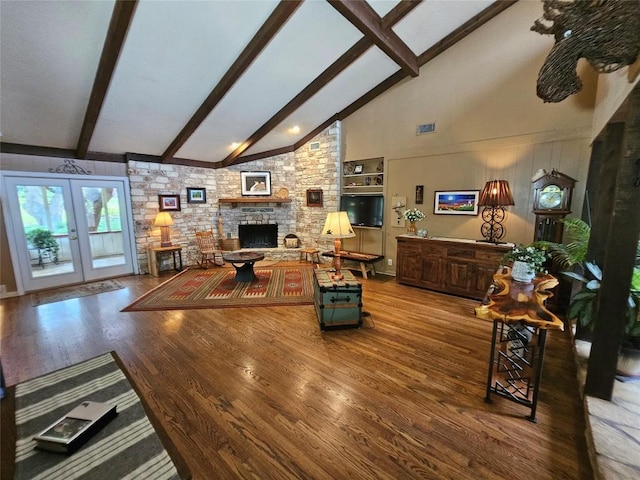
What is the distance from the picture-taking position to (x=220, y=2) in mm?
2863

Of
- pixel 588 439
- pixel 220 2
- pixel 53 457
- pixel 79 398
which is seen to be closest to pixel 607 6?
pixel 588 439

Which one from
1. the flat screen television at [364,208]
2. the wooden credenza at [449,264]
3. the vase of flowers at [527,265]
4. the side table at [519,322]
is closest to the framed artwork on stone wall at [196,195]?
the flat screen television at [364,208]

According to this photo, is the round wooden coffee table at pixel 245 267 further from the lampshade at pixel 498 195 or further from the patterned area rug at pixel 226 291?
the lampshade at pixel 498 195

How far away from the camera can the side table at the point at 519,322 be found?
1.77m

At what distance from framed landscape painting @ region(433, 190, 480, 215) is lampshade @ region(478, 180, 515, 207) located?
0.53 m

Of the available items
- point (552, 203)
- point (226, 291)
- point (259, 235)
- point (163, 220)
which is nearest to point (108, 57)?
point (163, 220)

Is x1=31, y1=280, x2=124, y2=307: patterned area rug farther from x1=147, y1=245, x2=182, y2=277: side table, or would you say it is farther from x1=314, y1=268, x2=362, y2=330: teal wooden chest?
x1=314, y1=268, x2=362, y2=330: teal wooden chest

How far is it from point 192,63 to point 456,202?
458 centimetres

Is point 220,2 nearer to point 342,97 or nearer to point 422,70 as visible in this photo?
point 342,97

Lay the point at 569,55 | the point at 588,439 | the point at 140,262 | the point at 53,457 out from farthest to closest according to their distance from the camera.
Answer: the point at 140,262
the point at 569,55
the point at 588,439
the point at 53,457

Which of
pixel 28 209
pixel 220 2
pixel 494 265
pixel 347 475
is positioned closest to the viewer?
pixel 347 475

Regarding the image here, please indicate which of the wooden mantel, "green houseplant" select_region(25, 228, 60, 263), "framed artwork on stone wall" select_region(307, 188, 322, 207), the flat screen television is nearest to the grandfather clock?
the flat screen television

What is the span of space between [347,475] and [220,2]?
14.5 ft

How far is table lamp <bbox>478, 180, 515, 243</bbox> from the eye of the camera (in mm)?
3674
